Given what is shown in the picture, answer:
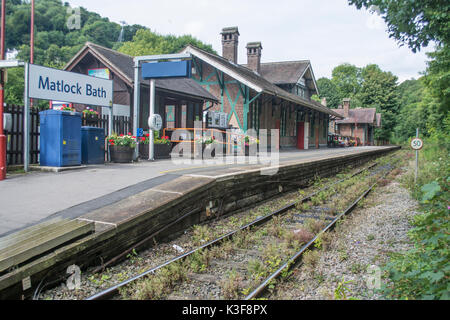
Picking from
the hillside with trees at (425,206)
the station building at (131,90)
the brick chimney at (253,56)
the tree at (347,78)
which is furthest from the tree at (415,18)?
the tree at (347,78)

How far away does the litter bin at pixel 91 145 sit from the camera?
10203 mm

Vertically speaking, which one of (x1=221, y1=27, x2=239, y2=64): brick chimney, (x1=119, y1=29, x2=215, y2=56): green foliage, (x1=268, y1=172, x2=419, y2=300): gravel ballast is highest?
(x1=119, y1=29, x2=215, y2=56): green foliage

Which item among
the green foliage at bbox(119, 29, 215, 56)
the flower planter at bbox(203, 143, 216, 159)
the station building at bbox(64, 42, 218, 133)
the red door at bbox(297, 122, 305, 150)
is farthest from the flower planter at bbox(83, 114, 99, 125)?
the green foliage at bbox(119, 29, 215, 56)

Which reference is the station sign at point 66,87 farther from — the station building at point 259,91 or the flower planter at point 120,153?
the station building at point 259,91

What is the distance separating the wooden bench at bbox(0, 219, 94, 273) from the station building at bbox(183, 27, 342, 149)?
15.3 m

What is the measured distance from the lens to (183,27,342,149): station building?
20750mm

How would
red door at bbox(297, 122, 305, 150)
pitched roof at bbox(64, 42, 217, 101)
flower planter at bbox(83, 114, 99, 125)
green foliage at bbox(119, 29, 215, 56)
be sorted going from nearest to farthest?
flower planter at bbox(83, 114, 99, 125)
pitched roof at bbox(64, 42, 217, 101)
red door at bbox(297, 122, 305, 150)
green foliage at bbox(119, 29, 215, 56)

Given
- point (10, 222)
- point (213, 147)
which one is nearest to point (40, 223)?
point (10, 222)

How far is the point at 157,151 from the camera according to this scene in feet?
43.1

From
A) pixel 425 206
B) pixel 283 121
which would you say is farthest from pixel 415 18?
pixel 283 121

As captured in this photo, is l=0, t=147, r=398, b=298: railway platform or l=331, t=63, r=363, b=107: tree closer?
l=0, t=147, r=398, b=298: railway platform

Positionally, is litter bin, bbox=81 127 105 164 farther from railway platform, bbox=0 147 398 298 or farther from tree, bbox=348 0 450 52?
tree, bbox=348 0 450 52

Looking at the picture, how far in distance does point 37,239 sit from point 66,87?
277 inches

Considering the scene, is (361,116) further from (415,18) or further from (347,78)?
(415,18)
